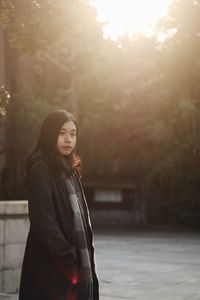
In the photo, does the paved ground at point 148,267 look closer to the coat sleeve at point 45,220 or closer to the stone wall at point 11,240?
the stone wall at point 11,240

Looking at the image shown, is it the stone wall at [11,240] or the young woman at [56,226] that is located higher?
the young woman at [56,226]

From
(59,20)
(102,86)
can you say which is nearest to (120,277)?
(59,20)

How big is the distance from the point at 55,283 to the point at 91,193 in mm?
20856

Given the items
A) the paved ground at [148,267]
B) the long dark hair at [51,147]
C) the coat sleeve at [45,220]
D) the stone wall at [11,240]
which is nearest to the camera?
the coat sleeve at [45,220]

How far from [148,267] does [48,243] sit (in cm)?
755

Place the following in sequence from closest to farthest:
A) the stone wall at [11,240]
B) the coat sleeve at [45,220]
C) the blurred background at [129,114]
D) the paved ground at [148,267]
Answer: the coat sleeve at [45,220] → the stone wall at [11,240] → the paved ground at [148,267] → the blurred background at [129,114]

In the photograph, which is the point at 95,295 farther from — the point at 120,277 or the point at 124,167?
the point at 124,167

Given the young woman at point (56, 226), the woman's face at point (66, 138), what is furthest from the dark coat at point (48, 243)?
the woman's face at point (66, 138)

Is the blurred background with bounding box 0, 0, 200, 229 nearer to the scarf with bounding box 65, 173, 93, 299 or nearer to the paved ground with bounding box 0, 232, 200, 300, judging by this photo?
the paved ground with bounding box 0, 232, 200, 300

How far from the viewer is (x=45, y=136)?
3648mm

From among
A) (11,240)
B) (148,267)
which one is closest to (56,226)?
(11,240)

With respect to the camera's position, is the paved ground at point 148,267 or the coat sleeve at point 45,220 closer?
the coat sleeve at point 45,220

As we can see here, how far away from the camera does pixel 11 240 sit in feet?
25.0

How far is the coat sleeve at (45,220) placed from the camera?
335cm
